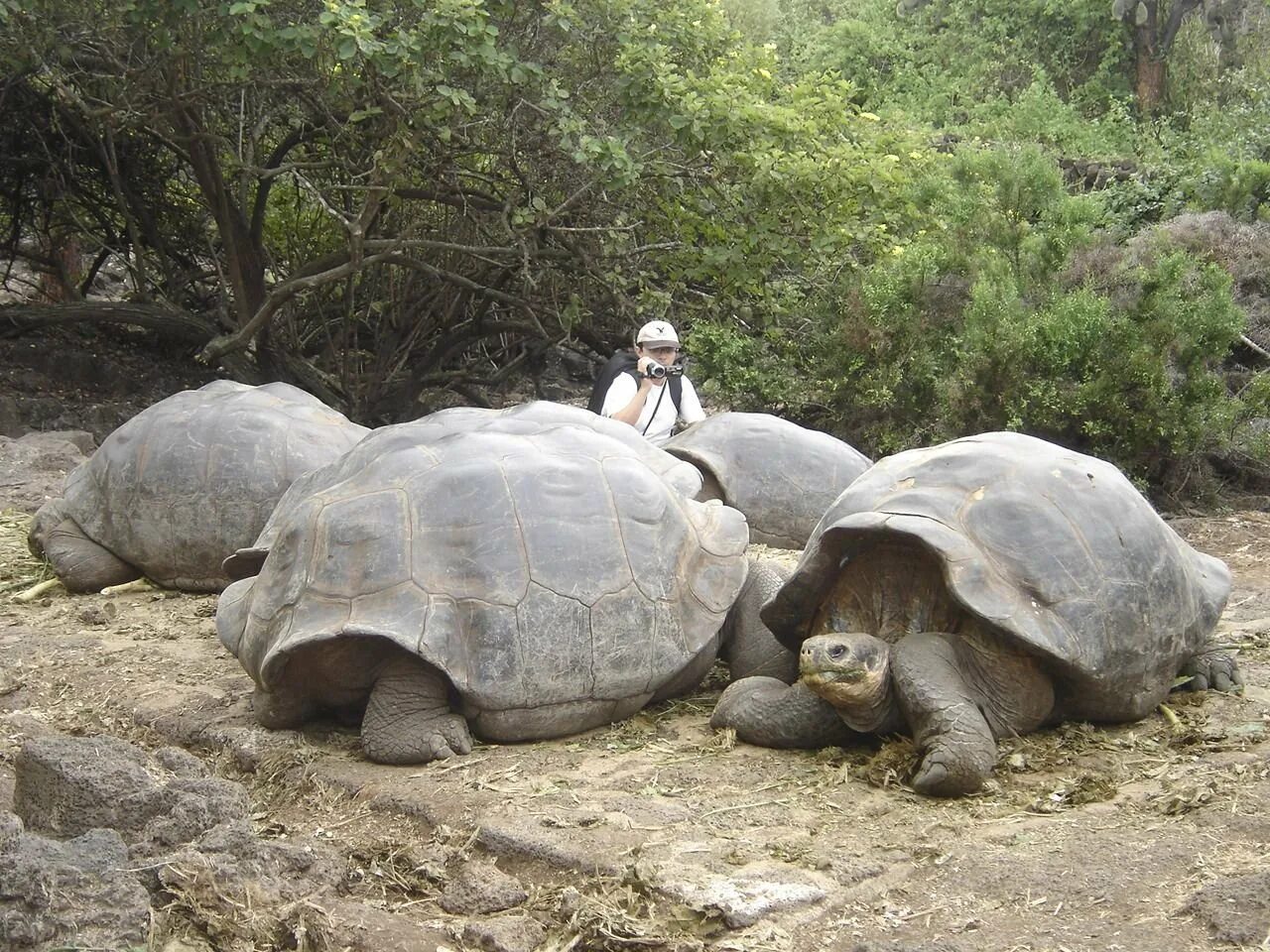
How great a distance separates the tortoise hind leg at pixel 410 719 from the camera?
3.48 meters

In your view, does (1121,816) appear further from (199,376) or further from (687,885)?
(199,376)

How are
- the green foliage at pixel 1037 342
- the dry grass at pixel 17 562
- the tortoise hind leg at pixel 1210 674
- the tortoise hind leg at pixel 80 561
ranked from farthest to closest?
the green foliage at pixel 1037 342, the dry grass at pixel 17 562, the tortoise hind leg at pixel 80 561, the tortoise hind leg at pixel 1210 674

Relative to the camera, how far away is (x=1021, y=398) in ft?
22.9

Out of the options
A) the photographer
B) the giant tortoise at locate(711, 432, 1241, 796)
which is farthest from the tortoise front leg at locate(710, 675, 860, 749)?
the photographer

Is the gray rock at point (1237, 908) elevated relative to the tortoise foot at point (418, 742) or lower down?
elevated

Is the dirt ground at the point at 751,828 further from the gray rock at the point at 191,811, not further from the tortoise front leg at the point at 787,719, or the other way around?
the gray rock at the point at 191,811

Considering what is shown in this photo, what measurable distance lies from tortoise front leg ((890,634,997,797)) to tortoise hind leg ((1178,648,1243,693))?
2.79ft

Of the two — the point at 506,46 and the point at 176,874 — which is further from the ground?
the point at 506,46

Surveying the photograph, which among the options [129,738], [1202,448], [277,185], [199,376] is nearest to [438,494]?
[129,738]

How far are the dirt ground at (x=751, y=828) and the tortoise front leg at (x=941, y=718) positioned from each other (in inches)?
2.3

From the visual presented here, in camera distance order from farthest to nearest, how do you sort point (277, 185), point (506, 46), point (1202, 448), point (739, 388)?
point (277, 185) → point (739, 388) → point (506, 46) → point (1202, 448)

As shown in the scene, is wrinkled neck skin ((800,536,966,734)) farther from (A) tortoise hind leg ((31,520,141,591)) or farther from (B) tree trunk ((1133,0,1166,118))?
(B) tree trunk ((1133,0,1166,118))

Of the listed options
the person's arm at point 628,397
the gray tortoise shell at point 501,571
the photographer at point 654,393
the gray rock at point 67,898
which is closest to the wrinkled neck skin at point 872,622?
the gray tortoise shell at point 501,571

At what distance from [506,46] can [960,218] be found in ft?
8.88
